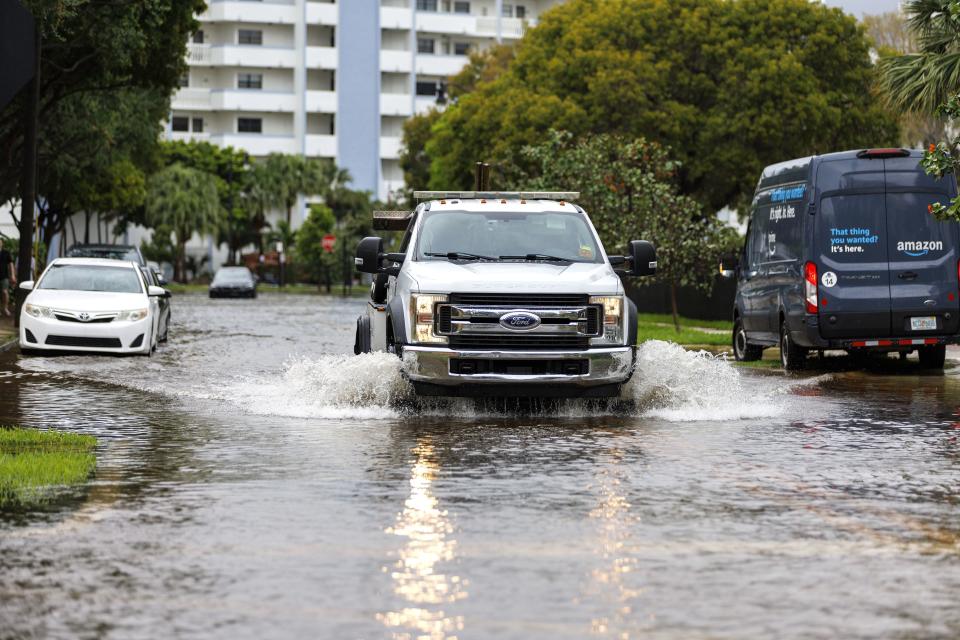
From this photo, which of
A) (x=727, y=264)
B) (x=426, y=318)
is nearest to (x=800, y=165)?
(x=727, y=264)

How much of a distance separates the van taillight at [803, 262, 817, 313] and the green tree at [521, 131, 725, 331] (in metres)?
13.8

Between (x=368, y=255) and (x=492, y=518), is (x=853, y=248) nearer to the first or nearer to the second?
(x=368, y=255)

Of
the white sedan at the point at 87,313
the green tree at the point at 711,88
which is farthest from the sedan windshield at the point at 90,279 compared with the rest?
the green tree at the point at 711,88

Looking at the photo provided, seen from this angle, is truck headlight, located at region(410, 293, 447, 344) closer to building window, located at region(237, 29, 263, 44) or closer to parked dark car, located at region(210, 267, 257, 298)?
parked dark car, located at region(210, 267, 257, 298)

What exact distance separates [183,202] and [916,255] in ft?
237

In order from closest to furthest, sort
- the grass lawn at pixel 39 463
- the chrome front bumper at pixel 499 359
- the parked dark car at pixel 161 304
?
the grass lawn at pixel 39 463, the chrome front bumper at pixel 499 359, the parked dark car at pixel 161 304

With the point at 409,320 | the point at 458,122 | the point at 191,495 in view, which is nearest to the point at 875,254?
the point at 409,320

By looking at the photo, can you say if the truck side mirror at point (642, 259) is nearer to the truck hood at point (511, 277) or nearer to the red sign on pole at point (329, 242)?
the truck hood at point (511, 277)

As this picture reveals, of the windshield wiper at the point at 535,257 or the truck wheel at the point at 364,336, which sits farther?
the truck wheel at the point at 364,336

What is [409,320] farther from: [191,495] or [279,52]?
[279,52]

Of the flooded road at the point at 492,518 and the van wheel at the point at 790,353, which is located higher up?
the van wheel at the point at 790,353

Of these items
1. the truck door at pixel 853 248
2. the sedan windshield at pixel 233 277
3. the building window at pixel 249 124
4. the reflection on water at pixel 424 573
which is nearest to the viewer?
the reflection on water at pixel 424 573

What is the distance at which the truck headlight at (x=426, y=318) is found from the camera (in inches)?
595

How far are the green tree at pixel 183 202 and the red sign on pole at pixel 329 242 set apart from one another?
6.90m
